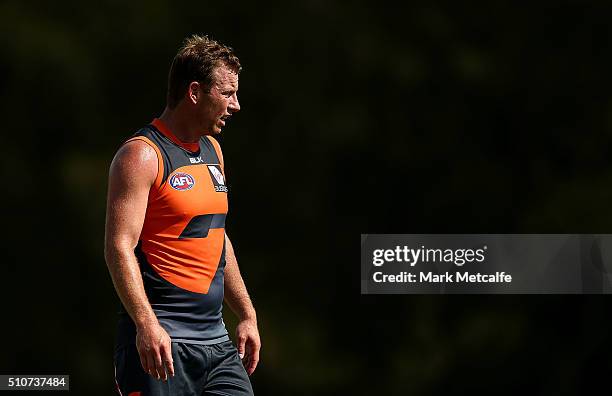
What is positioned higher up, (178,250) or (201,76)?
(201,76)

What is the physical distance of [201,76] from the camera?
13.5ft

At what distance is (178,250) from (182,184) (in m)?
0.20

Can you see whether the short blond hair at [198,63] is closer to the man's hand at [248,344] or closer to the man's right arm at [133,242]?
the man's right arm at [133,242]

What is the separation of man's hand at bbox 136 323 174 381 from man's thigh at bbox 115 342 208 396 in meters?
0.15

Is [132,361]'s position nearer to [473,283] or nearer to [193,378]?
[193,378]

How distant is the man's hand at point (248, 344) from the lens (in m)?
4.25

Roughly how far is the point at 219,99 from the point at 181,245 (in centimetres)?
47

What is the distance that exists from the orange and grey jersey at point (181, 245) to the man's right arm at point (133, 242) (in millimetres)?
61

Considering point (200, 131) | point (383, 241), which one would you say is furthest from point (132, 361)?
point (383, 241)

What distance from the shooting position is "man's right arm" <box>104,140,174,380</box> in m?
3.76

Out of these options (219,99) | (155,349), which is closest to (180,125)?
(219,99)

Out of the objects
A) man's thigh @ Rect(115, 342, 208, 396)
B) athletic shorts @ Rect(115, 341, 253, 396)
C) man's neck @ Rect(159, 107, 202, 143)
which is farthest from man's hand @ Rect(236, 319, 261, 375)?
man's neck @ Rect(159, 107, 202, 143)

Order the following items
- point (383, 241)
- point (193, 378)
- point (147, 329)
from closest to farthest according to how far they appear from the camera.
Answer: point (147, 329)
point (193, 378)
point (383, 241)

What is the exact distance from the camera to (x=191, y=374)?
4.00m
